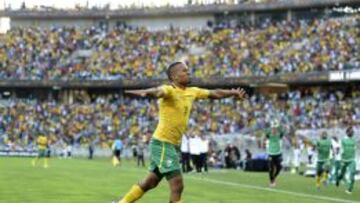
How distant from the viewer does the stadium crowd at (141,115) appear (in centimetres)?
5028

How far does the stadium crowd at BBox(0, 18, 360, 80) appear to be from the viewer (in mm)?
55500

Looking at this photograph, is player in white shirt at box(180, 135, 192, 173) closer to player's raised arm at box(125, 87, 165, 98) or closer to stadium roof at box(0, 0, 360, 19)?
player's raised arm at box(125, 87, 165, 98)

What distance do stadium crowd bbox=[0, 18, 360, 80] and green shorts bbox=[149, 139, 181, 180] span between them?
39539mm

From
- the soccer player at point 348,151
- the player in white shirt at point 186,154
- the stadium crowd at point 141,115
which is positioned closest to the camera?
the soccer player at point 348,151

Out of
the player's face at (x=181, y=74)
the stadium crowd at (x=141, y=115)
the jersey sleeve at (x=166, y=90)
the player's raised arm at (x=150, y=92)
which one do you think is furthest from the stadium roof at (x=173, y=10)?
the player's raised arm at (x=150, y=92)

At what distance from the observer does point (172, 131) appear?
11.8 meters

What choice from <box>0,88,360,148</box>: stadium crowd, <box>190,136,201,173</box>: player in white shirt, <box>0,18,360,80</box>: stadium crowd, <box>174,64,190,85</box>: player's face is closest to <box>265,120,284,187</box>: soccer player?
<box>190,136,201,173</box>: player in white shirt

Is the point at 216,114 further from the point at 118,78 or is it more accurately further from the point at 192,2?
the point at 192,2

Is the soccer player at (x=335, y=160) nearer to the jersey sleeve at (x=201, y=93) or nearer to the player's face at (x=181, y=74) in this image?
the jersey sleeve at (x=201, y=93)

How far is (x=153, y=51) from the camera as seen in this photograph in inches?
2547

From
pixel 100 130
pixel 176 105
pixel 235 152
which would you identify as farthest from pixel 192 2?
pixel 176 105

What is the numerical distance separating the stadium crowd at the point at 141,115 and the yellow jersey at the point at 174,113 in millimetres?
35334

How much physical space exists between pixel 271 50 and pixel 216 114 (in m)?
6.74

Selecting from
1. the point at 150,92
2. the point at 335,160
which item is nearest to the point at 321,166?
the point at 335,160
